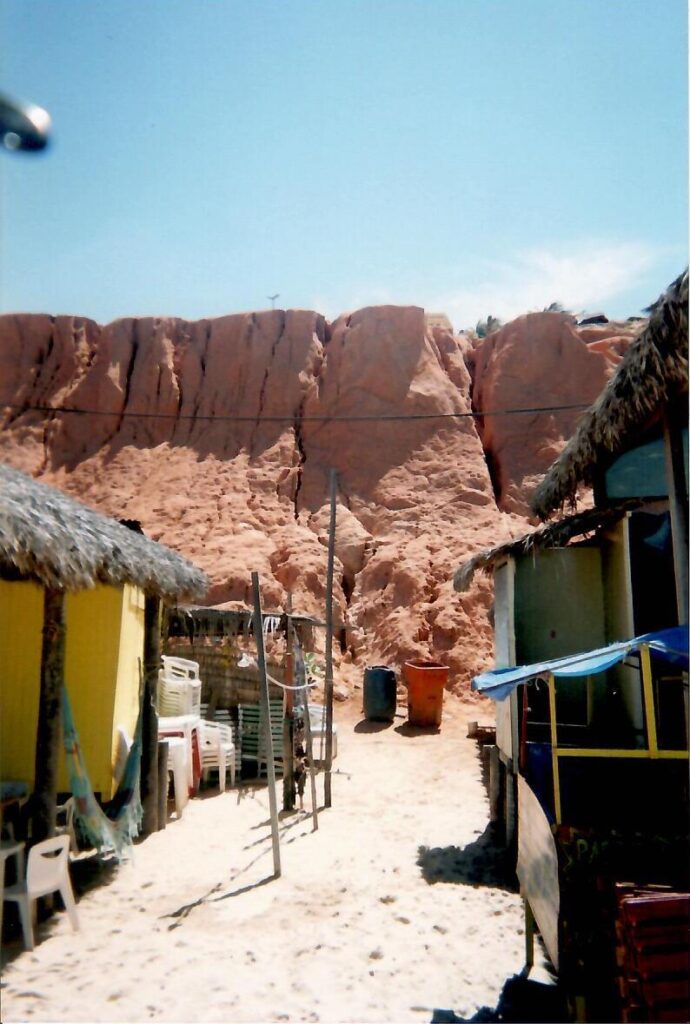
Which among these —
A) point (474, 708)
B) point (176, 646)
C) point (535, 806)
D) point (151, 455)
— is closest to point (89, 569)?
point (535, 806)

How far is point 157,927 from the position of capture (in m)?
5.02

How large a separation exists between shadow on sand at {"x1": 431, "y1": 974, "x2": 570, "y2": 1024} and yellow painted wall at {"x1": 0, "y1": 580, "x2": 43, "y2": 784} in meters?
4.29

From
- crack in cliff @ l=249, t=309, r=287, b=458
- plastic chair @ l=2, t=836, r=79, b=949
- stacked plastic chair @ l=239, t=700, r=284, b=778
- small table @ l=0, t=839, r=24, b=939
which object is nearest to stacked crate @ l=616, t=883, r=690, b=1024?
plastic chair @ l=2, t=836, r=79, b=949

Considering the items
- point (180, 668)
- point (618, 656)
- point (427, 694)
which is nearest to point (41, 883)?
point (618, 656)

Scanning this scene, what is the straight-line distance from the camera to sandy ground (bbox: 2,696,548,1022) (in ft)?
13.0

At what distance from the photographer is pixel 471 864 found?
647cm

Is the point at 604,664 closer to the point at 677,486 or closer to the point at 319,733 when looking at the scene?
the point at 677,486

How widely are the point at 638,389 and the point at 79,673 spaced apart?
5605mm

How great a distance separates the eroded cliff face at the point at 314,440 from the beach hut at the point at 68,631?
10.3 m

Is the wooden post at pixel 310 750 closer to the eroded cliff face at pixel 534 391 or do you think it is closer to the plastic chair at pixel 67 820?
the plastic chair at pixel 67 820

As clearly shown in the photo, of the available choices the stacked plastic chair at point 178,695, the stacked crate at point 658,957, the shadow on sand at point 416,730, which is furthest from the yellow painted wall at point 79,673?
the shadow on sand at point 416,730

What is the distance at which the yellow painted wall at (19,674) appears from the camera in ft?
20.7

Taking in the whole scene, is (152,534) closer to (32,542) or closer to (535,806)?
(32,542)

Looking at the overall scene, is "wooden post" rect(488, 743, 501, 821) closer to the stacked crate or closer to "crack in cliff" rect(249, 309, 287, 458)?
Answer: the stacked crate
